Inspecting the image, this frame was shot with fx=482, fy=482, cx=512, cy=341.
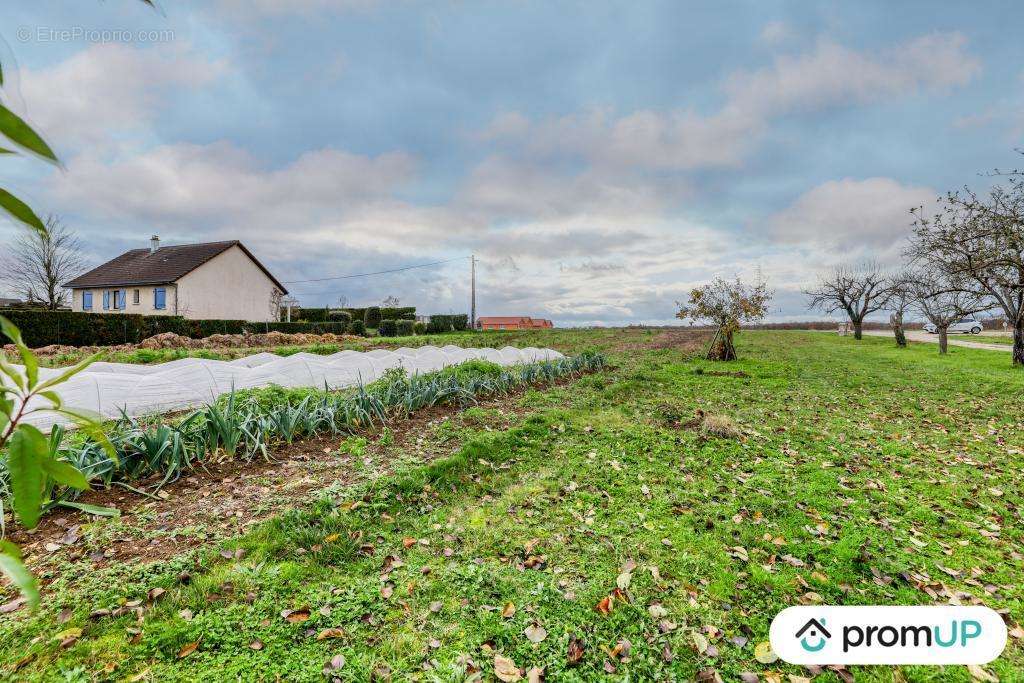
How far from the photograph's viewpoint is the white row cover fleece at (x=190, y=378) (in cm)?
651

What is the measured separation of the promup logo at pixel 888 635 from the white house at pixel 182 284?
96.6 ft

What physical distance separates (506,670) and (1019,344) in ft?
66.4

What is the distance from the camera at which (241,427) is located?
17.1ft

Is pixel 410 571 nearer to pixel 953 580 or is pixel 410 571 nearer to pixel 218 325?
pixel 953 580

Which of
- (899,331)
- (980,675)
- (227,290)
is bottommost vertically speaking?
(980,675)

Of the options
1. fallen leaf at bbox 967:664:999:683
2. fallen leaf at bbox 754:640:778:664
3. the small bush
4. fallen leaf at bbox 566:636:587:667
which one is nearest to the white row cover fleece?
fallen leaf at bbox 566:636:587:667

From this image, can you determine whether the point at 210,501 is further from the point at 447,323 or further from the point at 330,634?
the point at 447,323

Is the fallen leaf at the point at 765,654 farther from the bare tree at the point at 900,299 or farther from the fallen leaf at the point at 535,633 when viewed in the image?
the bare tree at the point at 900,299

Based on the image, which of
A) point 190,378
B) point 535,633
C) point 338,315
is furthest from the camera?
point 338,315

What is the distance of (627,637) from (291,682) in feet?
6.30

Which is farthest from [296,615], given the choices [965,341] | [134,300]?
[965,341]

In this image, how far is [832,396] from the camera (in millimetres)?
10234

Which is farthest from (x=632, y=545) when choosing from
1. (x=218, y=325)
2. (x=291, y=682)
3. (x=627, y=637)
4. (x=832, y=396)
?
(x=218, y=325)

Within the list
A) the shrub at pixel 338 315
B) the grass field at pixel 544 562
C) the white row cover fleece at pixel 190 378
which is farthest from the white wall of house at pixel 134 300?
the grass field at pixel 544 562
